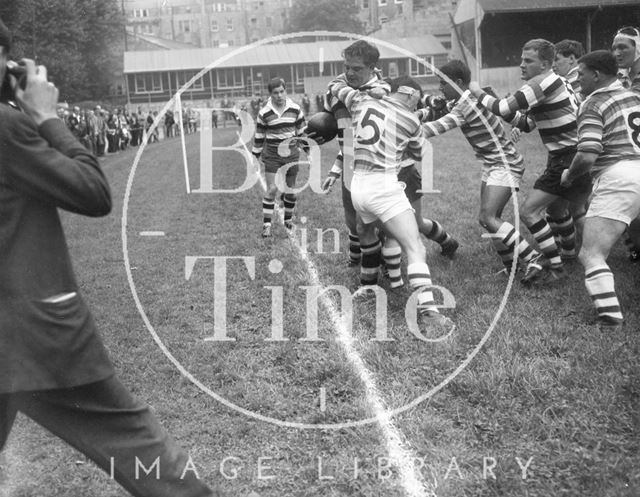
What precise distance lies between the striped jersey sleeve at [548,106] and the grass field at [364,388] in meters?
1.28

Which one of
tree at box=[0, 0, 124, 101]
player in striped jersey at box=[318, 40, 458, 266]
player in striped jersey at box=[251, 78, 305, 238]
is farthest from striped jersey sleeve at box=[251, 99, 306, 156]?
tree at box=[0, 0, 124, 101]

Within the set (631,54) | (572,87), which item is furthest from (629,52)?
(572,87)

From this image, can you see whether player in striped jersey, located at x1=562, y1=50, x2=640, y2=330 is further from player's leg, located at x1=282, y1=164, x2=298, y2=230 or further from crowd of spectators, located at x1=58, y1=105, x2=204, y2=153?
crowd of spectators, located at x1=58, y1=105, x2=204, y2=153

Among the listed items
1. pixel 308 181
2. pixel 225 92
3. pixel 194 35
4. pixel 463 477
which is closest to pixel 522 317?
pixel 463 477

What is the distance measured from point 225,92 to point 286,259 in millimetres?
58347

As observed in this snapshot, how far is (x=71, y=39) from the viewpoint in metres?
48.2

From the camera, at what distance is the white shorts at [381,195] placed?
18.9 feet

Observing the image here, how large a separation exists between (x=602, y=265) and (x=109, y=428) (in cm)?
→ 385

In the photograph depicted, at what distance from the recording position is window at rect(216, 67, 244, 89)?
6525cm

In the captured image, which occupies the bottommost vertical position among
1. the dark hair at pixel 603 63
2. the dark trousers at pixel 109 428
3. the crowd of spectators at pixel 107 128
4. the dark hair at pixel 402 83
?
the crowd of spectators at pixel 107 128

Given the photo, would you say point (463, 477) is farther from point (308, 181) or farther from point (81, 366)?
point (308, 181)

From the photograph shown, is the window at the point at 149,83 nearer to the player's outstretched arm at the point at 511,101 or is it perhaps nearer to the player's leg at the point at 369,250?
the player's leg at the point at 369,250

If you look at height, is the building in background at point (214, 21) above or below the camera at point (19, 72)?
above

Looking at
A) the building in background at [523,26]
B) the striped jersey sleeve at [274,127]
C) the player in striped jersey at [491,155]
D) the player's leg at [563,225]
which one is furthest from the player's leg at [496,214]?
the building in background at [523,26]
